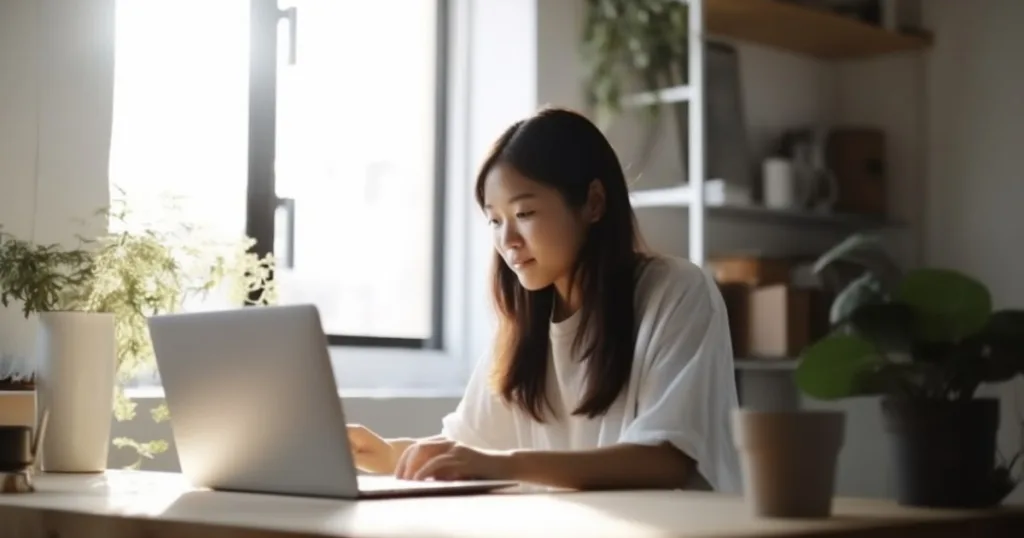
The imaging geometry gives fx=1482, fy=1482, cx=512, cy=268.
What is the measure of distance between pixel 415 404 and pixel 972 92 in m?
2.05

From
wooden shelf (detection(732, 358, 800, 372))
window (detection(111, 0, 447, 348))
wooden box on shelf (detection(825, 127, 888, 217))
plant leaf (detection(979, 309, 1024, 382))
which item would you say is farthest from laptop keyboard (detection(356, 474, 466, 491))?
wooden box on shelf (detection(825, 127, 888, 217))

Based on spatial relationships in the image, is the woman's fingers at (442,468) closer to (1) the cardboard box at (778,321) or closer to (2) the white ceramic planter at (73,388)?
(2) the white ceramic planter at (73,388)

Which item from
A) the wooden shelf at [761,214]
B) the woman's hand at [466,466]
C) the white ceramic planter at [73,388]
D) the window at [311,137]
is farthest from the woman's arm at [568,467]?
the wooden shelf at [761,214]

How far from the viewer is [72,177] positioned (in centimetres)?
256

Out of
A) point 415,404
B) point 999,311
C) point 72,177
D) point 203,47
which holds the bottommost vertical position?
point 415,404

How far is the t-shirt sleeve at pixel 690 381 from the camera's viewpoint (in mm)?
1869

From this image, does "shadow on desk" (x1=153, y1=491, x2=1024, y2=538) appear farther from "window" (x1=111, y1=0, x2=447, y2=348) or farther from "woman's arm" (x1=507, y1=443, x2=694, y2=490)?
"window" (x1=111, y1=0, x2=447, y2=348)

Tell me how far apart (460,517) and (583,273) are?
3.01 feet

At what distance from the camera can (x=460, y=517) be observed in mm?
1272

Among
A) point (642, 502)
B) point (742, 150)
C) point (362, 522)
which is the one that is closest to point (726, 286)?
point (742, 150)

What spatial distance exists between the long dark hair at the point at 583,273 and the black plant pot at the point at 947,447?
73 centimetres

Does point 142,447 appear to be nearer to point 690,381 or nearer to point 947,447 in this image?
point 690,381

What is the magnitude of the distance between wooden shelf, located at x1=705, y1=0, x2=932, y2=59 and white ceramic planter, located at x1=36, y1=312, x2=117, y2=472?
2.14 meters

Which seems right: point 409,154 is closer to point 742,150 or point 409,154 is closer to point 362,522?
point 742,150
